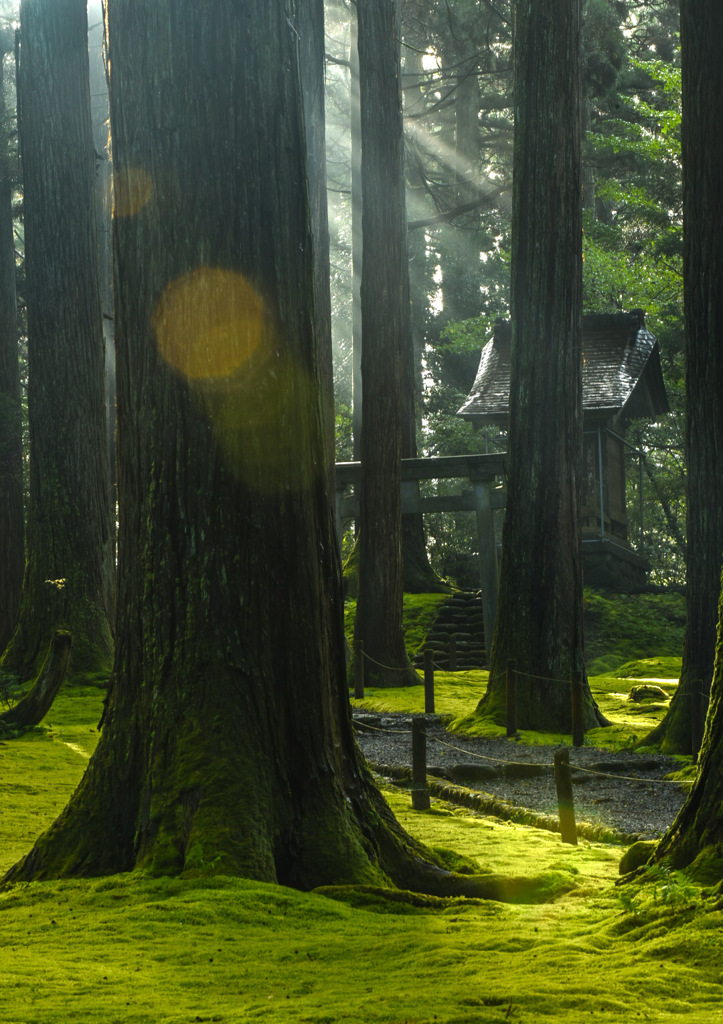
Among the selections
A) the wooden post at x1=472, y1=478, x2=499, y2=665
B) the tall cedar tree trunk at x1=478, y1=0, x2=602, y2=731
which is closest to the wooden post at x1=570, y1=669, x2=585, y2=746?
the tall cedar tree trunk at x1=478, y1=0, x2=602, y2=731

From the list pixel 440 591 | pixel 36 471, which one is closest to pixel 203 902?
pixel 36 471

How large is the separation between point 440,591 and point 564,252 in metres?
13.8

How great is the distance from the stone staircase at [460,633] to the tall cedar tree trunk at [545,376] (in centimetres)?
822

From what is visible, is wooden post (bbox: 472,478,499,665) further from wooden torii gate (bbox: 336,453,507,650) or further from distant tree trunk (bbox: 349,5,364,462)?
distant tree trunk (bbox: 349,5,364,462)

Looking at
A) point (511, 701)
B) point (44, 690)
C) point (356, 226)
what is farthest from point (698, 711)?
point (356, 226)

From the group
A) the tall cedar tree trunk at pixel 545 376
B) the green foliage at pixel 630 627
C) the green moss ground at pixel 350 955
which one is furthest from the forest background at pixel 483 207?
the green moss ground at pixel 350 955

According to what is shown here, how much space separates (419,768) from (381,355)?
38.4 ft

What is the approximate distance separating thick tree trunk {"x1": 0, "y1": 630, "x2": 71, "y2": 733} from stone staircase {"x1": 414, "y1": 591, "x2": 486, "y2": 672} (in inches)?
425

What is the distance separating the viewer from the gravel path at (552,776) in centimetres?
764

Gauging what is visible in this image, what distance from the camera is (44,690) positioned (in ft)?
33.4

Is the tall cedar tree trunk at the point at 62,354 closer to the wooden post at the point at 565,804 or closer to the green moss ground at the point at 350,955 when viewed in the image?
the wooden post at the point at 565,804

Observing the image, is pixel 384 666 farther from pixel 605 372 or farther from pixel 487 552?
pixel 605 372

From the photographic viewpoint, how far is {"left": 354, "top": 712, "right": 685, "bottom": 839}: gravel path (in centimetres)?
764

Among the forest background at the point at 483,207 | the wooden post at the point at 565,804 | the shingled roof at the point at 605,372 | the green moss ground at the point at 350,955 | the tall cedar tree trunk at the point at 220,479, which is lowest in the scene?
the wooden post at the point at 565,804
